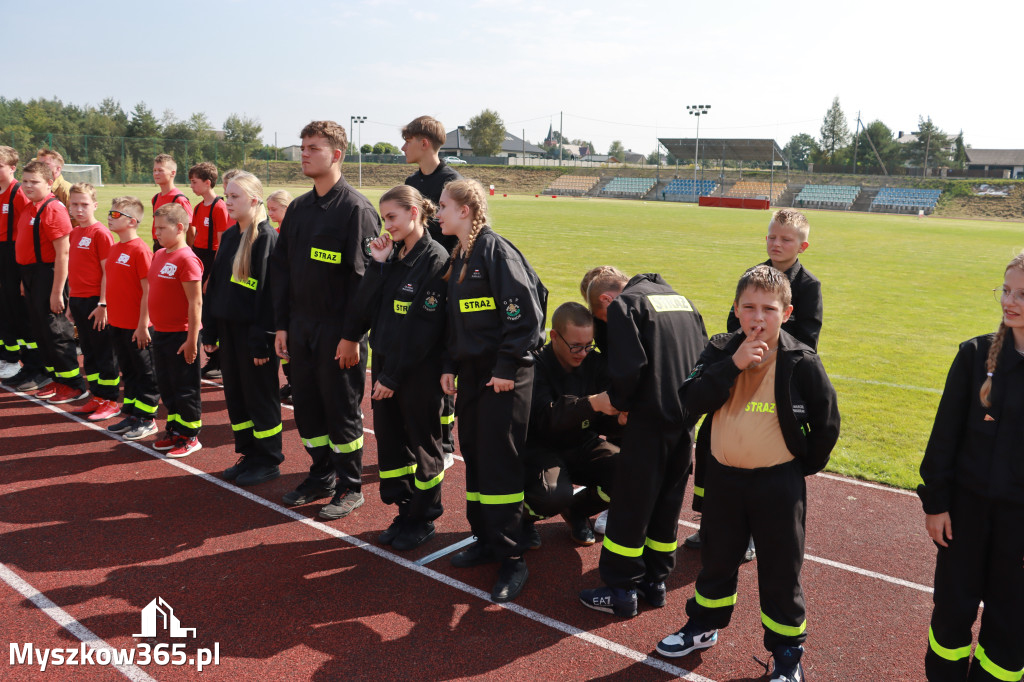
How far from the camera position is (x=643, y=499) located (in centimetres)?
383

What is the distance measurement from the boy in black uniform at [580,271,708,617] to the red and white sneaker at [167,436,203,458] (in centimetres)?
394

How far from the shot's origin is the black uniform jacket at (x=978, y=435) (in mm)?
2883

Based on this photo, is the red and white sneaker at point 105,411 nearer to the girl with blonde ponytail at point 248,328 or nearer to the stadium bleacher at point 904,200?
the girl with blonde ponytail at point 248,328

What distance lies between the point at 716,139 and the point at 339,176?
79865mm

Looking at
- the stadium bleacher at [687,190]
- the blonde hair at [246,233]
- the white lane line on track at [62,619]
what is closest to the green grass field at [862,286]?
the blonde hair at [246,233]

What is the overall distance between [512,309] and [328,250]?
5.40ft

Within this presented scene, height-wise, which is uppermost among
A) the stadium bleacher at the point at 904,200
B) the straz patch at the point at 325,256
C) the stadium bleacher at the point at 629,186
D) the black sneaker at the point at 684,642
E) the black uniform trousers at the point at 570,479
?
the stadium bleacher at the point at 629,186

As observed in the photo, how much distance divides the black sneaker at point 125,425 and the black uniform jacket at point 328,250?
2.75m

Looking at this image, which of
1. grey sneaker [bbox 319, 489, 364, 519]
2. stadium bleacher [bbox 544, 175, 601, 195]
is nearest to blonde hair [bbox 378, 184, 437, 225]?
grey sneaker [bbox 319, 489, 364, 519]

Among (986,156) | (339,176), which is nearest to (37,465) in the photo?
(339,176)

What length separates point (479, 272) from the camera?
4.11 m

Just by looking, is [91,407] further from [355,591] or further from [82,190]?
[355,591]

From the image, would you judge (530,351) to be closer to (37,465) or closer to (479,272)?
(479,272)

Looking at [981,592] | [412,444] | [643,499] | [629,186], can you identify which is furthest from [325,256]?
[629,186]
